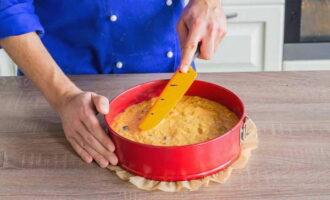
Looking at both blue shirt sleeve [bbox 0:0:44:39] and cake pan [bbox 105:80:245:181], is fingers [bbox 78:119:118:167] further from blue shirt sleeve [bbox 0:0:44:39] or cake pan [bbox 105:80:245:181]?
blue shirt sleeve [bbox 0:0:44:39]

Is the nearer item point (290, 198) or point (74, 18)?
point (290, 198)

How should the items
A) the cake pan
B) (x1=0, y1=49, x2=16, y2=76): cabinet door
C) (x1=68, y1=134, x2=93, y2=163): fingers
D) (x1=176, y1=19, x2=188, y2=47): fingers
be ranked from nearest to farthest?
the cake pan, (x1=68, y1=134, x2=93, y2=163): fingers, (x1=176, y1=19, x2=188, y2=47): fingers, (x1=0, y1=49, x2=16, y2=76): cabinet door

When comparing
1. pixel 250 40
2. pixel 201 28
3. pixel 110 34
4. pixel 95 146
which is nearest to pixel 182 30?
pixel 201 28

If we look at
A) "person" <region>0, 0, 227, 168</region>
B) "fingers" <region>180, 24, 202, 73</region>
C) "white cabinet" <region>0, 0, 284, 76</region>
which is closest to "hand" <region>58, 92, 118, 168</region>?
"person" <region>0, 0, 227, 168</region>

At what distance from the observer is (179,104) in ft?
3.16

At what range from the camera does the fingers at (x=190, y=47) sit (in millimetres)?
934

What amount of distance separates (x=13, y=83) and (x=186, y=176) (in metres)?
0.56

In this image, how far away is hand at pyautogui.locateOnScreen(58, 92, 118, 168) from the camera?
0.88 m

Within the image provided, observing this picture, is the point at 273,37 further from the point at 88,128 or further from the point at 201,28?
the point at 88,128

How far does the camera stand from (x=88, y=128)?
35.2 inches

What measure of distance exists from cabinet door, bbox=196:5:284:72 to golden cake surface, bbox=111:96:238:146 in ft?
3.35

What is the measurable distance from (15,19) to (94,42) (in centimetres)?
21

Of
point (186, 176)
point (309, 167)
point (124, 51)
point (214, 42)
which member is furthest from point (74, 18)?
point (309, 167)

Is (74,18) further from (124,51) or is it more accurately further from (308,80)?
(308,80)
